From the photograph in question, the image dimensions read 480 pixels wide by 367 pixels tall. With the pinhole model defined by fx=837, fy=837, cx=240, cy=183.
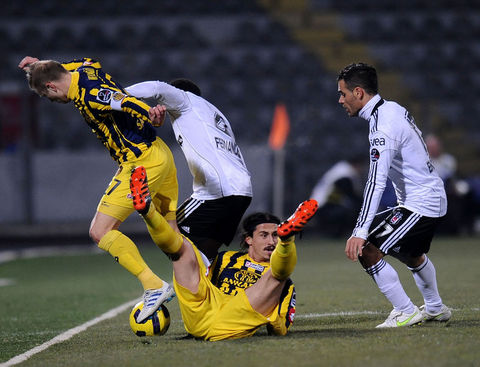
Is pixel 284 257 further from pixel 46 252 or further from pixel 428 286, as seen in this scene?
pixel 46 252

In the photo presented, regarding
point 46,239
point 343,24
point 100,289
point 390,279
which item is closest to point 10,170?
point 46,239

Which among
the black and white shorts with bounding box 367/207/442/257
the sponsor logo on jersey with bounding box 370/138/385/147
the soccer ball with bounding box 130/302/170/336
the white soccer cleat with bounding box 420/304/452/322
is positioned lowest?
the white soccer cleat with bounding box 420/304/452/322

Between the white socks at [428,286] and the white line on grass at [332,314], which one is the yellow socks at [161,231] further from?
the white socks at [428,286]

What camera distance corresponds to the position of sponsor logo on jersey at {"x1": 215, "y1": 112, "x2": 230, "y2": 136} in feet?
19.4

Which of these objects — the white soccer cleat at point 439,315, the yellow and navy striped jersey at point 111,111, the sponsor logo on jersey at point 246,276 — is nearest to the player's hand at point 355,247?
the sponsor logo on jersey at point 246,276

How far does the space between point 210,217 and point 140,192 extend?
1.06 metres

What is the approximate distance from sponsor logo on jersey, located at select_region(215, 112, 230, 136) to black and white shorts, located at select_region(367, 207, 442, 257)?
1.31m

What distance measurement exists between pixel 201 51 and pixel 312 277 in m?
10.5

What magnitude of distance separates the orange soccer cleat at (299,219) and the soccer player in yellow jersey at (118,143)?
99 cm

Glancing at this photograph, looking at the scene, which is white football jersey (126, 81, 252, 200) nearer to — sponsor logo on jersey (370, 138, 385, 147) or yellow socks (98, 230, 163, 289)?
yellow socks (98, 230, 163, 289)

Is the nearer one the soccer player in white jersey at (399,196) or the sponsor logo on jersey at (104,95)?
the soccer player in white jersey at (399,196)

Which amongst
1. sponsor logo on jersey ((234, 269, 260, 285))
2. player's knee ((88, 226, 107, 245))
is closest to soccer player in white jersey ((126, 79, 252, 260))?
sponsor logo on jersey ((234, 269, 260, 285))

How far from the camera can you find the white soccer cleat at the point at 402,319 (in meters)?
5.30

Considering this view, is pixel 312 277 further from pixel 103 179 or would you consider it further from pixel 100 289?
pixel 103 179
